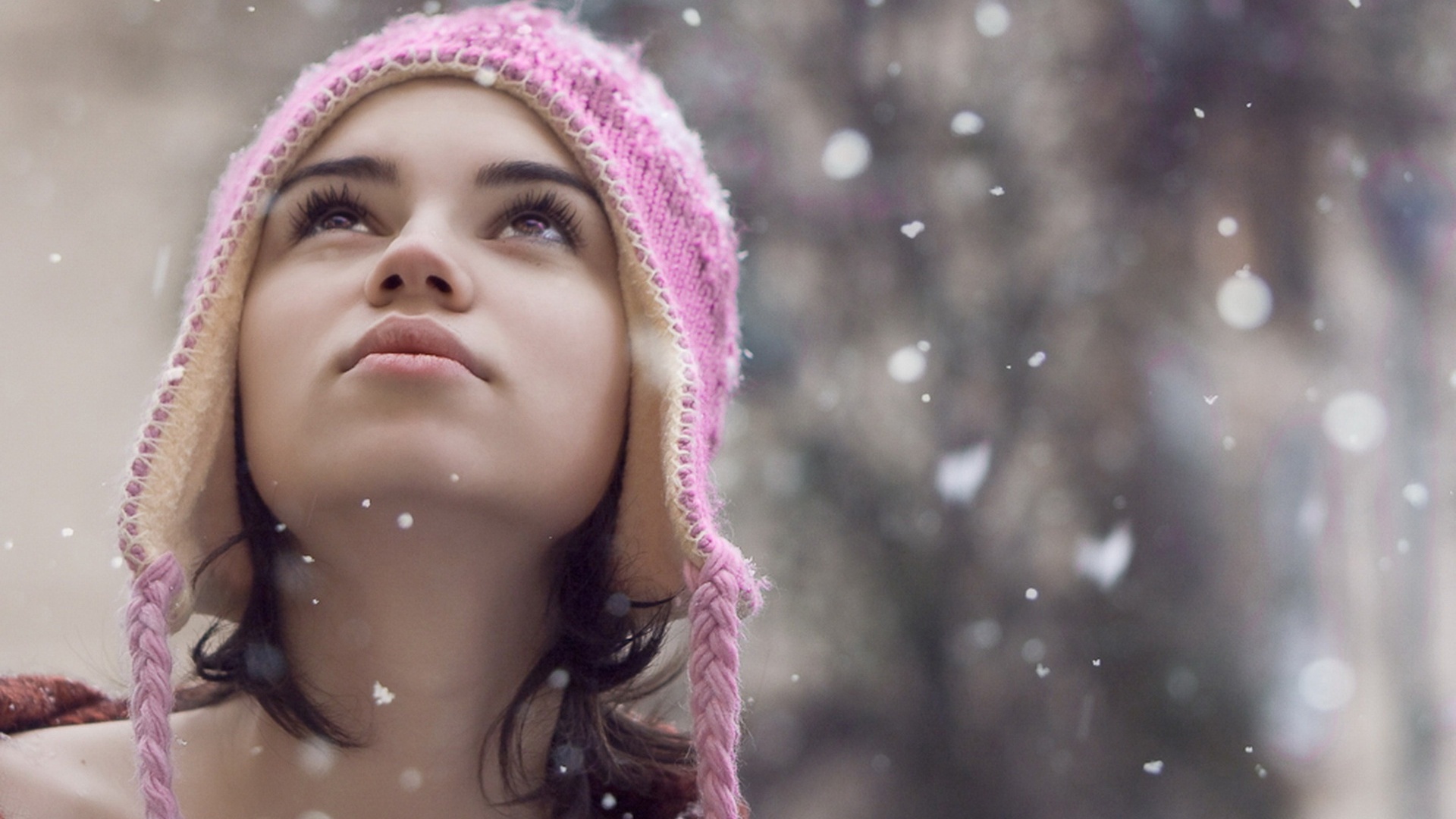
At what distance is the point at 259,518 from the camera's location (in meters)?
0.80

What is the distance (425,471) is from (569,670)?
0.89ft

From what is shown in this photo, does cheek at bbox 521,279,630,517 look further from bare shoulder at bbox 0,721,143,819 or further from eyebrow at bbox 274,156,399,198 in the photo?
bare shoulder at bbox 0,721,143,819

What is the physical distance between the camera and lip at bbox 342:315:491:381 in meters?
0.66

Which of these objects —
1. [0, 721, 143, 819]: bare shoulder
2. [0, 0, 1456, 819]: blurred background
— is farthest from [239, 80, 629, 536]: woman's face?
[0, 0, 1456, 819]: blurred background

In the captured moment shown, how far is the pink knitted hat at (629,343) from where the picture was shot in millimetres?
732

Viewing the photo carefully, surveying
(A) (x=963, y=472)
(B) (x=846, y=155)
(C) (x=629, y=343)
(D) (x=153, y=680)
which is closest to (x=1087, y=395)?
(A) (x=963, y=472)

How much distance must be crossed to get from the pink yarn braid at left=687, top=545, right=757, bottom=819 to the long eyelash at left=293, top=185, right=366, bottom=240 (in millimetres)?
369

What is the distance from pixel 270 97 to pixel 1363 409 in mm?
1924

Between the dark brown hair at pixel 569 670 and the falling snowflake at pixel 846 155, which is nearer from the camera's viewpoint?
the dark brown hair at pixel 569 670

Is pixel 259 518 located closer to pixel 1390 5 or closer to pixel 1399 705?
pixel 1399 705

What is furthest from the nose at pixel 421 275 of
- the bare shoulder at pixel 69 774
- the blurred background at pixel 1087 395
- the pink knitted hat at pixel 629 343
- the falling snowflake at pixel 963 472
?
the falling snowflake at pixel 963 472

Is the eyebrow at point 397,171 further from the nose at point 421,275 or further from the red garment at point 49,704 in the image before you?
the red garment at point 49,704

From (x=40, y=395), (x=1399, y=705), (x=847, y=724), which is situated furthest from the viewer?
(x=1399, y=705)

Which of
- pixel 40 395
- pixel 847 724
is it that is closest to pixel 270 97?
pixel 40 395
